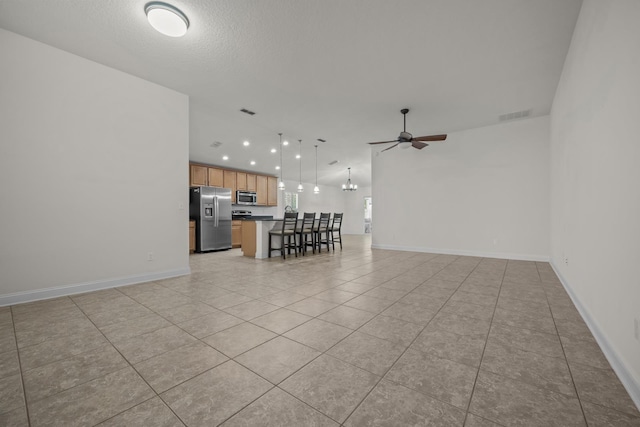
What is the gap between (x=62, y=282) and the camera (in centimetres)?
308

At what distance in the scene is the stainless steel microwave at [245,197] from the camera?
8.34m

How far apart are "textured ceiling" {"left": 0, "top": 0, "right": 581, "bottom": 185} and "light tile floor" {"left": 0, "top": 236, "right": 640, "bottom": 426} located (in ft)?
9.59

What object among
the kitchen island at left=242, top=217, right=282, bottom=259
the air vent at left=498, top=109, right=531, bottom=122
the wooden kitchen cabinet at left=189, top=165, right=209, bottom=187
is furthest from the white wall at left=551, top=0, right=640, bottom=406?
the wooden kitchen cabinet at left=189, top=165, right=209, bottom=187

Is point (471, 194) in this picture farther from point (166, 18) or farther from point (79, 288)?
point (79, 288)

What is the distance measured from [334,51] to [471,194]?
455cm

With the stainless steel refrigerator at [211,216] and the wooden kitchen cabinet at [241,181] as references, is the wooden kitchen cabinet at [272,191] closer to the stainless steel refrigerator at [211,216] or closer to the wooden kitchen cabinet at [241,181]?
the wooden kitchen cabinet at [241,181]

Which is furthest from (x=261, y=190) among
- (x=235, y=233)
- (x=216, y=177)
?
(x=235, y=233)

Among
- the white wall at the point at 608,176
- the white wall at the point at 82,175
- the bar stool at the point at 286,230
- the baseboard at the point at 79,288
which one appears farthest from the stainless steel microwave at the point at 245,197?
the white wall at the point at 608,176

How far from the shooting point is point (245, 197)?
8.53 m

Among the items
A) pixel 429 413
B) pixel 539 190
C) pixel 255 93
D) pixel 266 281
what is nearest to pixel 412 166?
pixel 539 190

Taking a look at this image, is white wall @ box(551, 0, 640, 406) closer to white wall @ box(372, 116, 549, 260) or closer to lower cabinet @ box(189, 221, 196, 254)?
white wall @ box(372, 116, 549, 260)

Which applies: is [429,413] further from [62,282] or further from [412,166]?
[412,166]

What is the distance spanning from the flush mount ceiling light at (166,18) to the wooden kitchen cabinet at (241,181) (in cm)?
592

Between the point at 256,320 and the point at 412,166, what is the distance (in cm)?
572
